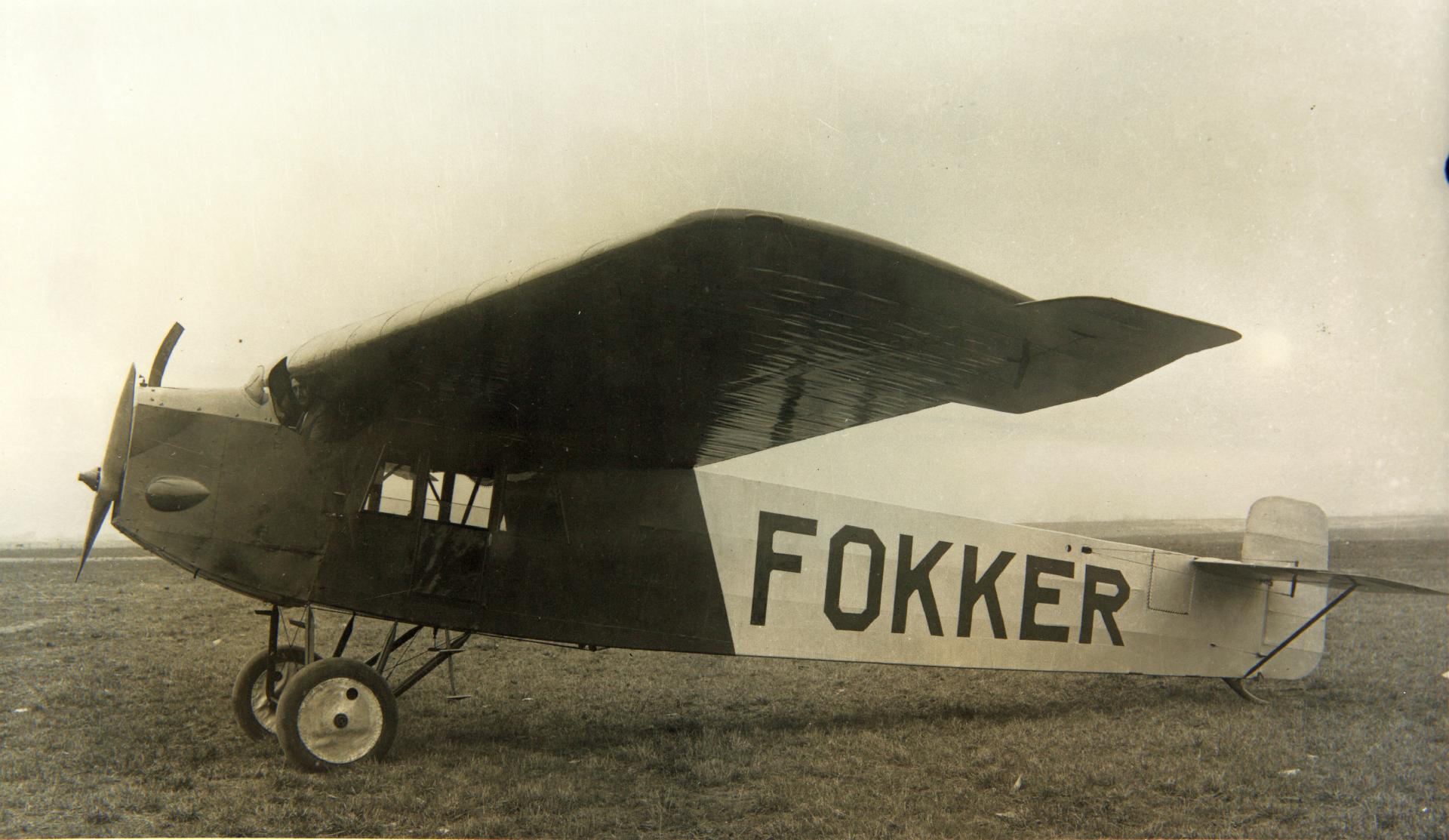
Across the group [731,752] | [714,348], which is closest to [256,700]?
[731,752]

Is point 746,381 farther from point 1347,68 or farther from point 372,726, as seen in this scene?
point 1347,68

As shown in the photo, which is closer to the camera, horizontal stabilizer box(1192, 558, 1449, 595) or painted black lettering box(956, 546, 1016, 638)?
horizontal stabilizer box(1192, 558, 1449, 595)

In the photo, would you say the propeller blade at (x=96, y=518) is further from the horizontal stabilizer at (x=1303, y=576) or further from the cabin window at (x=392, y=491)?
the horizontal stabilizer at (x=1303, y=576)

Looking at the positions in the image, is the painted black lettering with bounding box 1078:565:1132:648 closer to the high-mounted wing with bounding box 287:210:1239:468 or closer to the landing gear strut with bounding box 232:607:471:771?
the high-mounted wing with bounding box 287:210:1239:468

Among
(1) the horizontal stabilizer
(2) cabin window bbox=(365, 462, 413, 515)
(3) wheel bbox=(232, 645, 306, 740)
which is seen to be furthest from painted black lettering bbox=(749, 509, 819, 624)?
(1) the horizontal stabilizer

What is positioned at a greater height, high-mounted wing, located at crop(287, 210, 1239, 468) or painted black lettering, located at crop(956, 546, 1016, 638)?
high-mounted wing, located at crop(287, 210, 1239, 468)

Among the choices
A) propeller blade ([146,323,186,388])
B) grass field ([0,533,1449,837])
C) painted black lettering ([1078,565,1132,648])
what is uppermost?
propeller blade ([146,323,186,388])

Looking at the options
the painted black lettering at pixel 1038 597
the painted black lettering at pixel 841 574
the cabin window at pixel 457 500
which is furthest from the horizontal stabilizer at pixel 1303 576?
→ the cabin window at pixel 457 500
